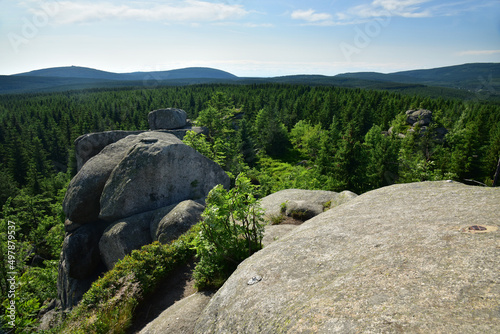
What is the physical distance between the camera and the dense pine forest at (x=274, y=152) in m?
34.6

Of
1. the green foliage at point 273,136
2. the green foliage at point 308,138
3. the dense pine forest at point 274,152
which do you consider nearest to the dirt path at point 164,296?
the dense pine forest at point 274,152

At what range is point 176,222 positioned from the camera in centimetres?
1485

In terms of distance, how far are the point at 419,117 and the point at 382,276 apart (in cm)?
8863

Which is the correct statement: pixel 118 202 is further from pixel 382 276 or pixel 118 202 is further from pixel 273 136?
pixel 273 136

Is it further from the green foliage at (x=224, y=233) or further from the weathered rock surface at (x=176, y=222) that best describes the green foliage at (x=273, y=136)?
the green foliage at (x=224, y=233)

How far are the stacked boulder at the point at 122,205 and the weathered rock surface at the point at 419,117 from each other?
7848 cm

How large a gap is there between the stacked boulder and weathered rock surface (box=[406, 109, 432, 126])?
78481mm

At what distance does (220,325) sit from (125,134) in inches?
989

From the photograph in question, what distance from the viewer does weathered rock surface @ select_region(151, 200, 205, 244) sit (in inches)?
571

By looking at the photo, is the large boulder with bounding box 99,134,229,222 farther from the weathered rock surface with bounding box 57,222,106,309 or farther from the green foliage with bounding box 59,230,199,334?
the green foliage with bounding box 59,230,199,334

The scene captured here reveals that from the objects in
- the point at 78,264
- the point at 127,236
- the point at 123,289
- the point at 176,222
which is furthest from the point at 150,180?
the point at 123,289

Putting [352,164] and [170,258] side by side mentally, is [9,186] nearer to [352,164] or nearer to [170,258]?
[170,258]

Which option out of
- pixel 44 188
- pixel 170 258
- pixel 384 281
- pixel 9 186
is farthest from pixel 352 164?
pixel 9 186

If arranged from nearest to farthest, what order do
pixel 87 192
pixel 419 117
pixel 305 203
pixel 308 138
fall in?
pixel 305 203 → pixel 87 192 → pixel 419 117 → pixel 308 138
